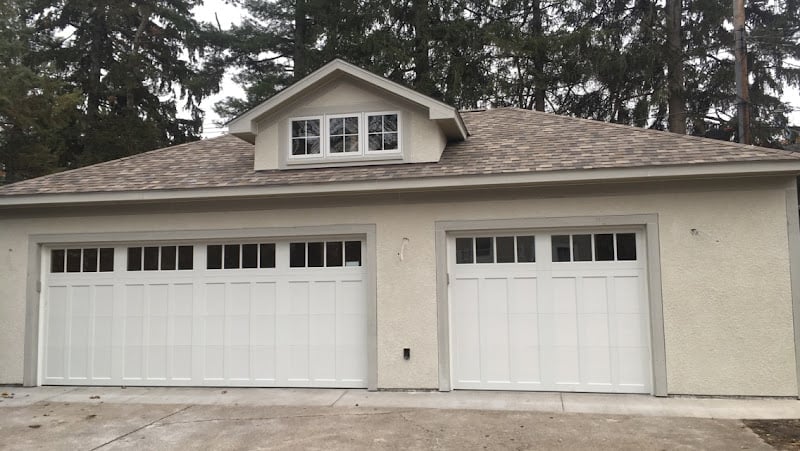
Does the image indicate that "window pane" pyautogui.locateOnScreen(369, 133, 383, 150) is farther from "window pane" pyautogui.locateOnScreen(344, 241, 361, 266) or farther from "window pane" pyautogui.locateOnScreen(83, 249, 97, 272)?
"window pane" pyautogui.locateOnScreen(83, 249, 97, 272)

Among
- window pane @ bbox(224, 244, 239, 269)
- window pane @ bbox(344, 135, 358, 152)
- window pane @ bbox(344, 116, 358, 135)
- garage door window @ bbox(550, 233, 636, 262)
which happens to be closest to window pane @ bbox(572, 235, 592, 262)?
garage door window @ bbox(550, 233, 636, 262)

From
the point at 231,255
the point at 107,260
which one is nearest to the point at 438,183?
the point at 231,255

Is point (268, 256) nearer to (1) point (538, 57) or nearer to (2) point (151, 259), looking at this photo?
(2) point (151, 259)

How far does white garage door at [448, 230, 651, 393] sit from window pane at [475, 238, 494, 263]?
13 millimetres

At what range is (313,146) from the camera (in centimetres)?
888

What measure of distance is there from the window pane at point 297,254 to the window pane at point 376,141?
1.77 meters

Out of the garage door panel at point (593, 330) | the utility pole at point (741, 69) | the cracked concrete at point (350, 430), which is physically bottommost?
the cracked concrete at point (350, 430)

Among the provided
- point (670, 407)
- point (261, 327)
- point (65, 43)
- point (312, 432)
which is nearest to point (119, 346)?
point (261, 327)

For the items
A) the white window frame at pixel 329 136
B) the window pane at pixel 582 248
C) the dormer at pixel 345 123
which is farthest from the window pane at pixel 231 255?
the window pane at pixel 582 248

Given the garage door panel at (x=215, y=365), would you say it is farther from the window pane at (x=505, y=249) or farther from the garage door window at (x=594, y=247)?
the garage door window at (x=594, y=247)

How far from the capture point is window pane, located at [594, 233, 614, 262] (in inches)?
299

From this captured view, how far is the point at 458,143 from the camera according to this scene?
30.4 feet

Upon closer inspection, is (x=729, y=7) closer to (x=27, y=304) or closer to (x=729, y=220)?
(x=729, y=220)

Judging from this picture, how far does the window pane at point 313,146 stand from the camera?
884 centimetres
